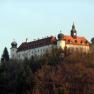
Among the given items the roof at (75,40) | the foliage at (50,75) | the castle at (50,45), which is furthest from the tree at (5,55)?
the roof at (75,40)

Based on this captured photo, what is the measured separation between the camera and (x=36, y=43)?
119 m

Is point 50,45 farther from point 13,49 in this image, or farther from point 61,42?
point 13,49

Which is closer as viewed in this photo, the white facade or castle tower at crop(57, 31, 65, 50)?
castle tower at crop(57, 31, 65, 50)

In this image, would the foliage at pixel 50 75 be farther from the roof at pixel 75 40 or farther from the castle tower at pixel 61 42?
the roof at pixel 75 40

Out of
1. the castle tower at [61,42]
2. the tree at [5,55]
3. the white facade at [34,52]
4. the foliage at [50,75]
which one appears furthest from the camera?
the white facade at [34,52]

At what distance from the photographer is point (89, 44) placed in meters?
117

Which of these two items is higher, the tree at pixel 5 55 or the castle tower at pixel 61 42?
the castle tower at pixel 61 42

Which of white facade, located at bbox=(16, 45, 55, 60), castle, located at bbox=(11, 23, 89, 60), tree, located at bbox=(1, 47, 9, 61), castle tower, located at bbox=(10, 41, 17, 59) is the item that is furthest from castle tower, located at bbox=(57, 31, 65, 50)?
castle tower, located at bbox=(10, 41, 17, 59)

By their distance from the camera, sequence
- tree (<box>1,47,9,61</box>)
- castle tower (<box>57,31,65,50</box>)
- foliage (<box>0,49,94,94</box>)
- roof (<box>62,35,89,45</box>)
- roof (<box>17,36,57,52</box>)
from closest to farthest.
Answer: foliage (<box>0,49,94,94</box>)
castle tower (<box>57,31,65,50</box>)
tree (<box>1,47,9,61</box>)
roof (<box>17,36,57,52</box>)
roof (<box>62,35,89,45</box>)

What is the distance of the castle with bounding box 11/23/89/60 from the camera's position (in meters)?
113

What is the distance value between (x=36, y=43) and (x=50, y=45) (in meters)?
5.73

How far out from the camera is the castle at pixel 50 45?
112562mm

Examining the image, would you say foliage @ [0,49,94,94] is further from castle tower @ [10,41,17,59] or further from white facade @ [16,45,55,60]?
castle tower @ [10,41,17,59]

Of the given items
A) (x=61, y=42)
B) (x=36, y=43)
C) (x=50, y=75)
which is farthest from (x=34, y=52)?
(x=50, y=75)
